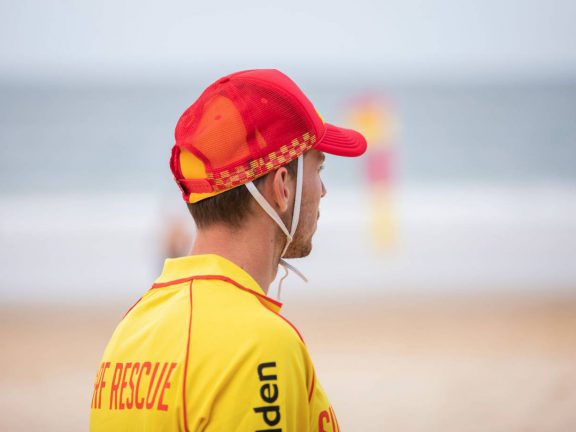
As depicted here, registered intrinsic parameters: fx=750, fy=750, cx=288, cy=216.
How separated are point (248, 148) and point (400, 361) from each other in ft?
22.6

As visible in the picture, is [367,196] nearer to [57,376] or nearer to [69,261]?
[69,261]

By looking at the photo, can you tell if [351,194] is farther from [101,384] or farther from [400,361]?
[101,384]

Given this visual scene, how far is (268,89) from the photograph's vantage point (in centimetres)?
164

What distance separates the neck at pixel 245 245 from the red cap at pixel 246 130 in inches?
3.8

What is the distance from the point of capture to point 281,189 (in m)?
1.68

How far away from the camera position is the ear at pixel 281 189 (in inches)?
65.6

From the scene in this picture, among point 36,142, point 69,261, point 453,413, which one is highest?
point 36,142

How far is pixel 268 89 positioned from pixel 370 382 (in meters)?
6.05

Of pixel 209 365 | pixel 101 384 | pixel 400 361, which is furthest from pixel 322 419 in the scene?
pixel 400 361

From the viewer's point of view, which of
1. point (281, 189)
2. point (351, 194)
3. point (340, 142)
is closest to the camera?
point (281, 189)

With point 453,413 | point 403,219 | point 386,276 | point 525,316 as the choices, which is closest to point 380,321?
point 525,316

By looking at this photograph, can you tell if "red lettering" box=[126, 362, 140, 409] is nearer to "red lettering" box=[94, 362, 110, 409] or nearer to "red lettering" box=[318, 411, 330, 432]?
"red lettering" box=[94, 362, 110, 409]

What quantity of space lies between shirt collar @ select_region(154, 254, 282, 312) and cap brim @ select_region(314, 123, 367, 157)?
343 millimetres

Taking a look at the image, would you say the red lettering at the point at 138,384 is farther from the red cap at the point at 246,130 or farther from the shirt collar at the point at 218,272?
the red cap at the point at 246,130
